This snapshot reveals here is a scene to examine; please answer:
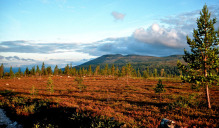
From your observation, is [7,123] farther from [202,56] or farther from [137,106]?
[202,56]

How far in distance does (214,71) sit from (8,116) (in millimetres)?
22391

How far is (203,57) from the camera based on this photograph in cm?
1259

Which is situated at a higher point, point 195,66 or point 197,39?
point 197,39

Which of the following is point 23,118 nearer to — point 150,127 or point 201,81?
point 150,127

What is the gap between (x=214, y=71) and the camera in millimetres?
12125

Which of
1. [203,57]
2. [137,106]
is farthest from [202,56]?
[137,106]

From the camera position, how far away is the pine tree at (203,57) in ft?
38.2

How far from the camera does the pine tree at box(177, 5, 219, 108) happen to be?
11633 millimetres

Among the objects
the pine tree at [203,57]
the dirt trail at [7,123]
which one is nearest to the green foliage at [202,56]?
the pine tree at [203,57]

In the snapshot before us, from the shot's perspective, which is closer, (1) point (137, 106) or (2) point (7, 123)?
(2) point (7, 123)

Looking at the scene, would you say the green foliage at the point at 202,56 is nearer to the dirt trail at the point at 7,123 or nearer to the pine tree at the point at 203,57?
the pine tree at the point at 203,57

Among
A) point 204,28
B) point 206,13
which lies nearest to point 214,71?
point 204,28

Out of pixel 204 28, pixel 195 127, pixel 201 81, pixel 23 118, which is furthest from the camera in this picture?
pixel 204 28

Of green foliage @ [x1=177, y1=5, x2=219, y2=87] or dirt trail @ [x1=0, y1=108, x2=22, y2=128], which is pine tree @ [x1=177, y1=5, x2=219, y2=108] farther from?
dirt trail @ [x1=0, y1=108, x2=22, y2=128]
